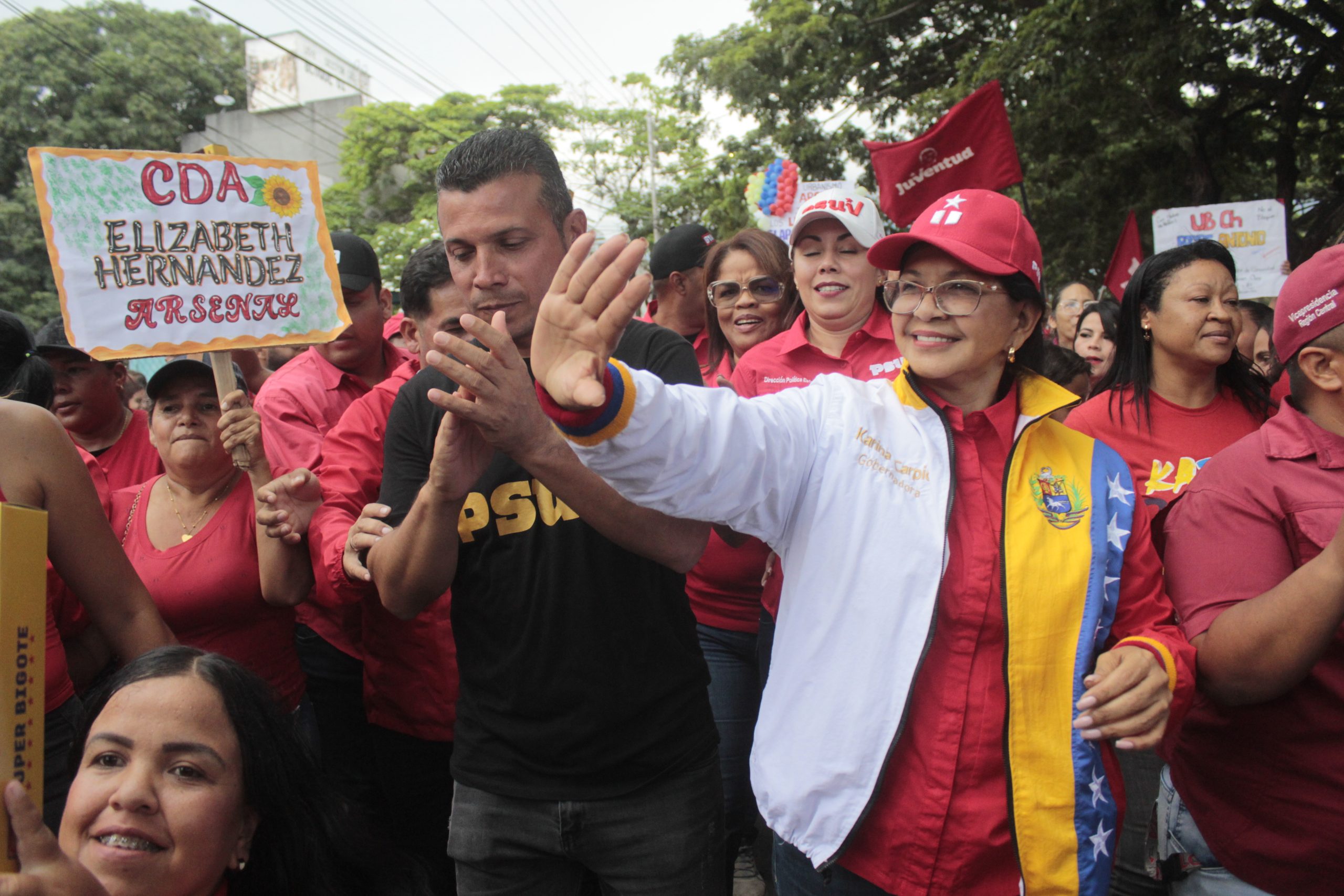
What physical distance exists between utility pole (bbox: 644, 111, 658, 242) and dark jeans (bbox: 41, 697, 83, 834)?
27.7 meters

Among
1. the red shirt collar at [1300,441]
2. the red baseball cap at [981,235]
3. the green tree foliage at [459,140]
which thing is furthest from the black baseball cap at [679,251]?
the green tree foliage at [459,140]

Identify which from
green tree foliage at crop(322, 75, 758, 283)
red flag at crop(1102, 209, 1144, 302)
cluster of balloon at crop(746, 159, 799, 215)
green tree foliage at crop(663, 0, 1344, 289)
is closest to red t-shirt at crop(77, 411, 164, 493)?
cluster of balloon at crop(746, 159, 799, 215)

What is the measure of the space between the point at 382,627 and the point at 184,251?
1215 mm

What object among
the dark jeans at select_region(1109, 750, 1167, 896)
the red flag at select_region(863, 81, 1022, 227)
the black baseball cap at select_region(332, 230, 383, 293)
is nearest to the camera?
the dark jeans at select_region(1109, 750, 1167, 896)

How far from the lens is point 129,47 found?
33.6m

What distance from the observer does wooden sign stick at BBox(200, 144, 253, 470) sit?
2.65m

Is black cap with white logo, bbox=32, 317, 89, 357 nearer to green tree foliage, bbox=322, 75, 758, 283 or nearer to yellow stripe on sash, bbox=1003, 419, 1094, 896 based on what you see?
yellow stripe on sash, bbox=1003, 419, 1094, 896

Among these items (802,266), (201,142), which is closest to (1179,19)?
(802,266)

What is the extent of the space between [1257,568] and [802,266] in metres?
1.84

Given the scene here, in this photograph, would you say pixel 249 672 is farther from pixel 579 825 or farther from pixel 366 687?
pixel 366 687

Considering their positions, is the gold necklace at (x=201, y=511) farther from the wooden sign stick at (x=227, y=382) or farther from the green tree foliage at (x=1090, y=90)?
the green tree foliage at (x=1090, y=90)

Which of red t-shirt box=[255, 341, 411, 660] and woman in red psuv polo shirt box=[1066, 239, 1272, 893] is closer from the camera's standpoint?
woman in red psuv polo shirt box=[1066, 239, 1272, 893]

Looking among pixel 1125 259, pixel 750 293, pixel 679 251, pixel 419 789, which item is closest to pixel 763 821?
pixel 419 789

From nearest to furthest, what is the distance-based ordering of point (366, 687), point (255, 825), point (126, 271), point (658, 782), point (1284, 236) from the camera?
point (255, 825) → point (658, 782) → point (126, 271) → point (366, 687) → point (1284, 236)
